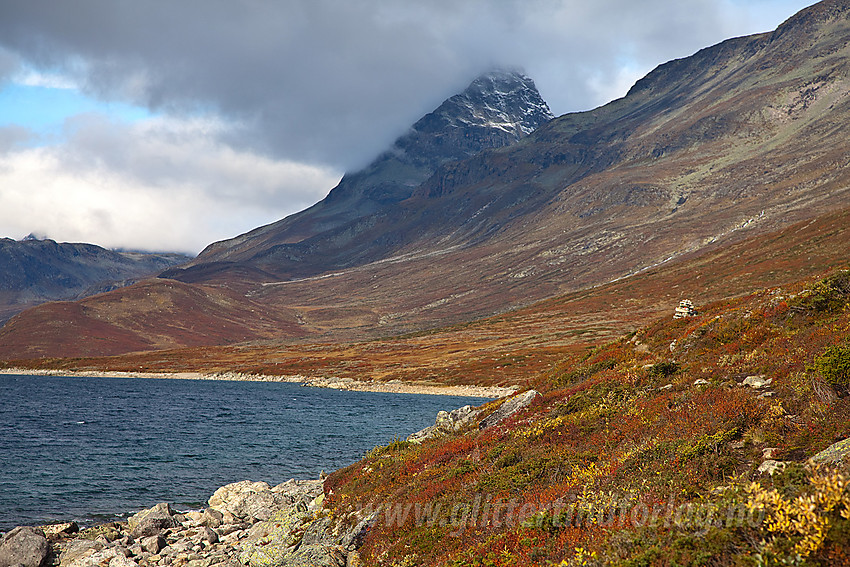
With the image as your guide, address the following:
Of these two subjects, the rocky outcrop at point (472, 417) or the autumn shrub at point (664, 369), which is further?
the rocky outcrop at point (472, 417)

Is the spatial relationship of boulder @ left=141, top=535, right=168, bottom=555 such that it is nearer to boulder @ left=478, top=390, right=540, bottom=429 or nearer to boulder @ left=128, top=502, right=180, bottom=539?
boulder @ left=128, top=502, right=180, bottom=539

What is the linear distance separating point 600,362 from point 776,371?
13.4 metres

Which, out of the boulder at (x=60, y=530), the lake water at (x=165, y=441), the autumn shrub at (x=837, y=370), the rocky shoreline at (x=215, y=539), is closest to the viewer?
the autumn shrub at (x=837, y=370)

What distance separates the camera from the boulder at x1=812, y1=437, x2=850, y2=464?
34.2 ft

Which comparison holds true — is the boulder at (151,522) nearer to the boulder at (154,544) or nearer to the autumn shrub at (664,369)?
the boulder at (154,544)

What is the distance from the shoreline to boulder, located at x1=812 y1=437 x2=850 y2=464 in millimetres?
72799

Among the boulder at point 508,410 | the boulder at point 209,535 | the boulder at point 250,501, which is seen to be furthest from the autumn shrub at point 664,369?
the boulder at point 209,535

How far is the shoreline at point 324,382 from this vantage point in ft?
347

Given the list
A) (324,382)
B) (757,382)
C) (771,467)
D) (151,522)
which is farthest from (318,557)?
(324,382)

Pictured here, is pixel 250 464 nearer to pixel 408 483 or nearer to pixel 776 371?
pixel 408 483

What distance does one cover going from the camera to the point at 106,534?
26.5 m

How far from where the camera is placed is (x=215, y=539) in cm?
2438

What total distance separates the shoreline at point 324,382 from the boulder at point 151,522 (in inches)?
2373

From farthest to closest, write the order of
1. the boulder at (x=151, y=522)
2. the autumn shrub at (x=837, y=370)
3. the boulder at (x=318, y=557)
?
1. the boulder at (x=151, y=522)
2. the boulder at (x=318, y=557)
3. the autumn shrub at (x=837, y=370)
